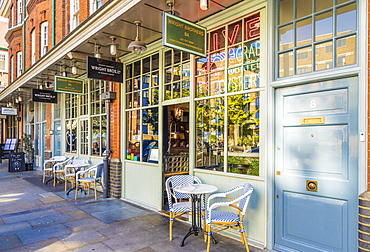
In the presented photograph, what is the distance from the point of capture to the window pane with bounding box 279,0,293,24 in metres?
3.77

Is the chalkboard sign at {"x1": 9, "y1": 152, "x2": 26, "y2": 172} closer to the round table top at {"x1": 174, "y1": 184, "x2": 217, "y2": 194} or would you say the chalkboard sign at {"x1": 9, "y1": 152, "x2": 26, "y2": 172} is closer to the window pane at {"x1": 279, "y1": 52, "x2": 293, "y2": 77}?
the round table top at {"x1": 174, "y1": 184, "x2": 217, "y2": 194}

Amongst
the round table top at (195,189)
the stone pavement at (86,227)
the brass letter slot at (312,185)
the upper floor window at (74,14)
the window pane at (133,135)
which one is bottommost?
the stone pavement at (86,227)

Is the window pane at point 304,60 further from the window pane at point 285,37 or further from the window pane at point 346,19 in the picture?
the window pane at point 346,19

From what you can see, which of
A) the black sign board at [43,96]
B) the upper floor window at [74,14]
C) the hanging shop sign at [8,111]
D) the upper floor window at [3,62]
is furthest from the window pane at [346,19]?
the upper floor window at [3,62]

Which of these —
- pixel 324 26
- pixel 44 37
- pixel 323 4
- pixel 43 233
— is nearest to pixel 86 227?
pixel 43 233

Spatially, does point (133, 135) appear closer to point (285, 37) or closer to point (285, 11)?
point (285, 37)

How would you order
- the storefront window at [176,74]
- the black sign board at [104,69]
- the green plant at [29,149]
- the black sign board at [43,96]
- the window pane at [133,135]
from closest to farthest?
the storefront window at [176,74] < the black sign board at [104,69] < the window pane at [133,135] < the black sign board at [43,96] < the green plant at [29,149]

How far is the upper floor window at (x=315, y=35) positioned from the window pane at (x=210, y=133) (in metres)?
1.31

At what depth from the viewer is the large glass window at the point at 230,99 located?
13.7 feet

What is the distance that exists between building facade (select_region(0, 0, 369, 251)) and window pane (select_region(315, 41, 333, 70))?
0.04 ft

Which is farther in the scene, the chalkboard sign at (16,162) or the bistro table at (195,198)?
the chalkboard sign at (16,162)

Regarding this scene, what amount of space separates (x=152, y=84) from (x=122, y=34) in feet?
4.39

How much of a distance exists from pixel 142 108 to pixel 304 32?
4.04m

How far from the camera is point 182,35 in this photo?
3824 millimetres
